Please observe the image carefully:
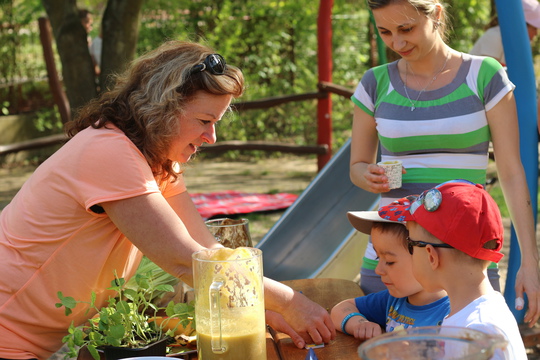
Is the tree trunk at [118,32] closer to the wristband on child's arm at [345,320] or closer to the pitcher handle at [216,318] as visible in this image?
the wristband on child's arm at [345,320]

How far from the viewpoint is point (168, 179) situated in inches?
89.0

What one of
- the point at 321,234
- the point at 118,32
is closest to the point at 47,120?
the point at 118,32

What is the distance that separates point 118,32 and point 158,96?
4.81 meters

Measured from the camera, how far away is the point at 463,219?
65.4 inches

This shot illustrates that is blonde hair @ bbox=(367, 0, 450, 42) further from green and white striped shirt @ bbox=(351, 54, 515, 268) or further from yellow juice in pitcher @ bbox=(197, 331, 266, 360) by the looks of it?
yellow juice in pitcher @ bbox=(197, 331, 266, 360)

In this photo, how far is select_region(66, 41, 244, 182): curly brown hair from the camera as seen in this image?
204cm

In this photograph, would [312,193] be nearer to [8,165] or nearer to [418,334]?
[418,334]

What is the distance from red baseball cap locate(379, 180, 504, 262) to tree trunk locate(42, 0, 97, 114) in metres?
5.31

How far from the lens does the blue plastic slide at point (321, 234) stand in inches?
170

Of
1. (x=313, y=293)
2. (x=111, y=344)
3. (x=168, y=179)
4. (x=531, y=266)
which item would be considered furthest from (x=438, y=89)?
(x=111, y=344)

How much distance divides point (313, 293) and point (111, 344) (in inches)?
33.9

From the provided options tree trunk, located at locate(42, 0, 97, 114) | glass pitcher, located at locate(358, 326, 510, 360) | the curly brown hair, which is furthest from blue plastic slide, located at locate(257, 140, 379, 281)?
glass pitcher, located at locate(358, 326, 510, 360)

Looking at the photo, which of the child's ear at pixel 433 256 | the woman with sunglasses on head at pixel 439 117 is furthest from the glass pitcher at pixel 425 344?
the woman with sunglasses on head at pixel 439 117

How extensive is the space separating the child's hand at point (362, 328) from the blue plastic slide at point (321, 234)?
2243mm
